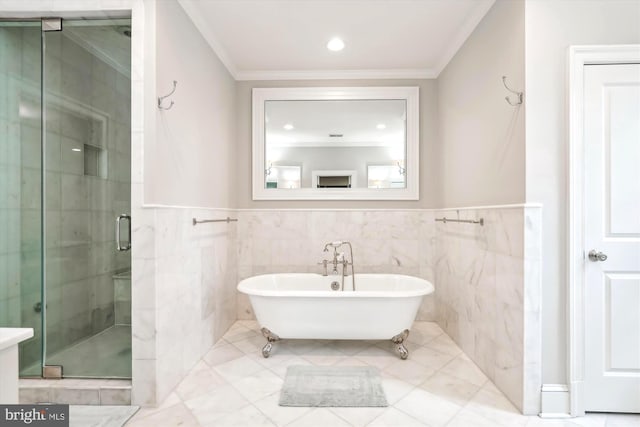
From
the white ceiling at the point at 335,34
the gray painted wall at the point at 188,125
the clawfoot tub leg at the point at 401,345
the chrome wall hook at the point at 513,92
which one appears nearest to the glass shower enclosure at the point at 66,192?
the gray painted wall at the point at 188,125

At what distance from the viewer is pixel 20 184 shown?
2.24 metres

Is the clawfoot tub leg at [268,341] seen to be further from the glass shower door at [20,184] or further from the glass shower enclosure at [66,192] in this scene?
the glass shower door at [20,184]

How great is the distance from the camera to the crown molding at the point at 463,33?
2.31 metres

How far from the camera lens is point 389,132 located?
11.4 ft

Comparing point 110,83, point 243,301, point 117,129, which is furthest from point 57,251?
point 243,301

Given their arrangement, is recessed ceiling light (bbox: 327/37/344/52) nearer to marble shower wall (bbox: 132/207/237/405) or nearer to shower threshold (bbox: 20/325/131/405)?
marble shower wall (bbox: 132/207/237/405)

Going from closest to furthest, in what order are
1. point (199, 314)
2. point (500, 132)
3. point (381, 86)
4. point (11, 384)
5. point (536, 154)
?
1. point (11, 384)
2. point (536, 154)
3. point (500, 132)
4. point (199, 314)
5. point (381, 86)

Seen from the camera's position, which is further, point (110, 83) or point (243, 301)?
point (243, 301)

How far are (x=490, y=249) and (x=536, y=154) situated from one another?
69 cm

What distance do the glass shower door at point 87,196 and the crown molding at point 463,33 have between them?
2356 millimetres

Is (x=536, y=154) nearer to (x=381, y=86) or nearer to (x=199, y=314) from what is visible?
(x=381, y=86)

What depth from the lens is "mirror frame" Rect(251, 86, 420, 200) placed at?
3.45m

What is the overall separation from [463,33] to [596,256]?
190 cm

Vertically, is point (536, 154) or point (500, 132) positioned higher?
point (500, 132)
